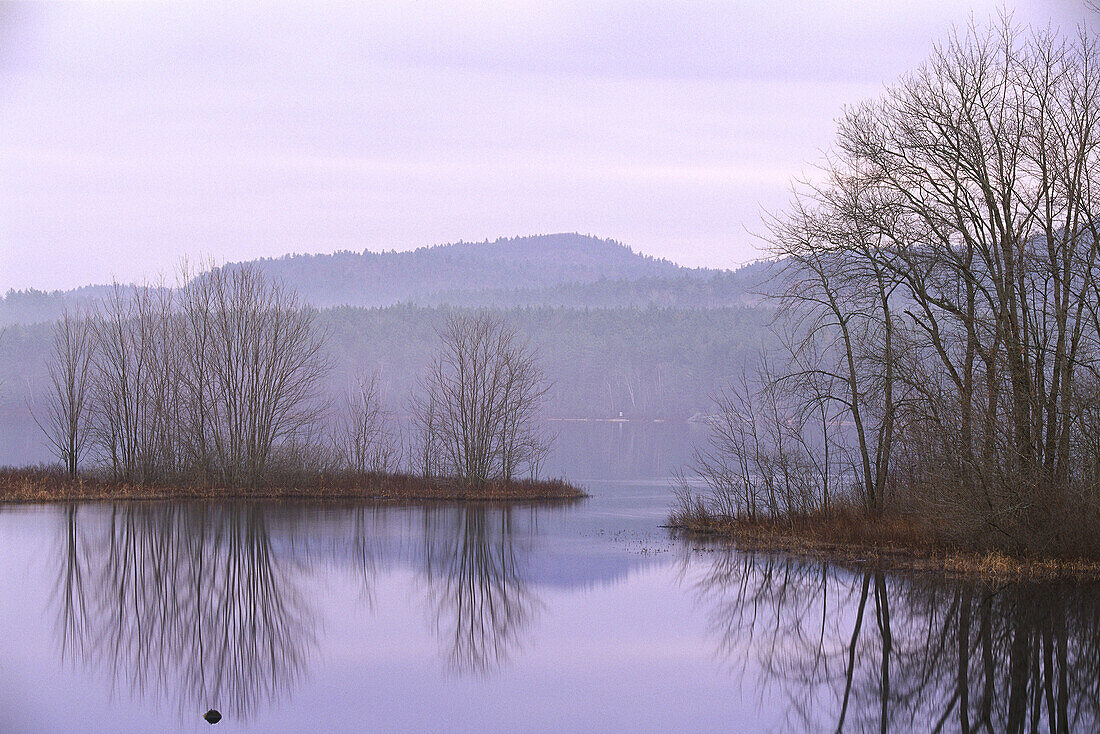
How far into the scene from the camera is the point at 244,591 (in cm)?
1597

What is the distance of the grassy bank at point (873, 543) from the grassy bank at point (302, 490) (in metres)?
9.59

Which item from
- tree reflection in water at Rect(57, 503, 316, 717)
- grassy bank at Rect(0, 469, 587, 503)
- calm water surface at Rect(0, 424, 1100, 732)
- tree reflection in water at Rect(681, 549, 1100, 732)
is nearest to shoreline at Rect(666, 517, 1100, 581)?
tree reflection in water at Rect(681, 549, 1100, 732)

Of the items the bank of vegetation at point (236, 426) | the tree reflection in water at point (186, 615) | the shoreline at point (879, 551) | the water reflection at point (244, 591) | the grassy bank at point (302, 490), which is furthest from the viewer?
the bank of vegetation at point (236, 426)

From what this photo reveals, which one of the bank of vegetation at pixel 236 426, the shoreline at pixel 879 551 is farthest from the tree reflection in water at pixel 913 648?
the bank of vegetation at pixel 236 426

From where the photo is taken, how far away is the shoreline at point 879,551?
1664 centimetres

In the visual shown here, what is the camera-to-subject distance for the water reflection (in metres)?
11.6

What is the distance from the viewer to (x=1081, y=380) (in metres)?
18.9

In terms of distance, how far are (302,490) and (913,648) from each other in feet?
80.9

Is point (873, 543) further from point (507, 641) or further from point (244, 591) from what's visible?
point (244, 591)

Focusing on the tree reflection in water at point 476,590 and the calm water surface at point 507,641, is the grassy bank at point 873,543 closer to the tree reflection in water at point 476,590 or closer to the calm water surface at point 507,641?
the calm water surface at point 507,641

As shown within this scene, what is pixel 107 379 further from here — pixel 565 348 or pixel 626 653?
pixel 565 348

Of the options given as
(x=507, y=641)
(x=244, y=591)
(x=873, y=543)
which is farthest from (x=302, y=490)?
(x=507, y=641)

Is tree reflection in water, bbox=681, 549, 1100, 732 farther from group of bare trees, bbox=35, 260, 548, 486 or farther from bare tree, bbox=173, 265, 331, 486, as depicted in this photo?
bare tree, bbox=173, 265, 331, 486

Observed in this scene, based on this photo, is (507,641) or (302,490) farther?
(302,490)
